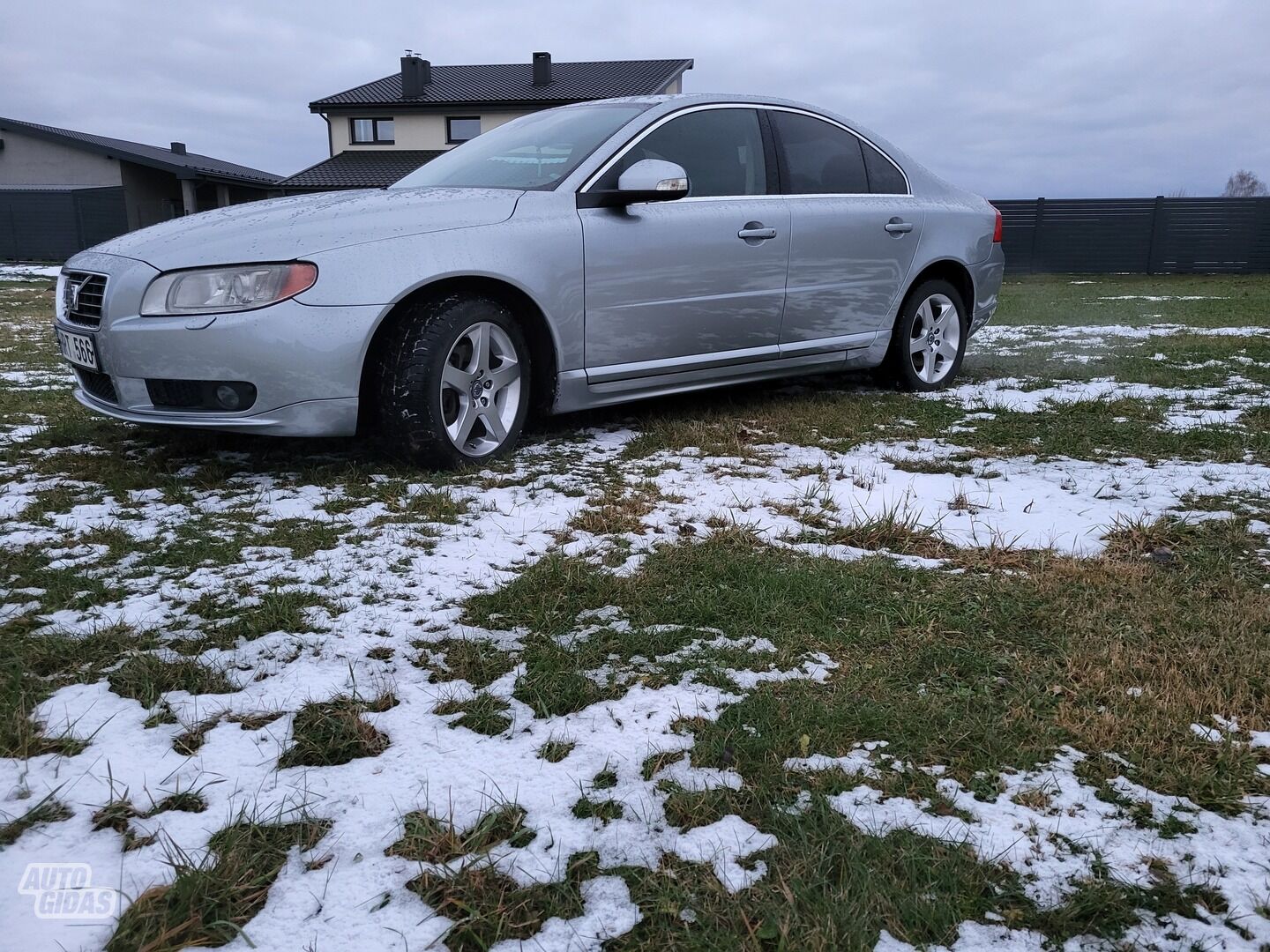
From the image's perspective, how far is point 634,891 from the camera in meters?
1.45

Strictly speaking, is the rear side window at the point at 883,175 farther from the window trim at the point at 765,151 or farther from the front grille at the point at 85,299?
the front grille at the point at 85,299

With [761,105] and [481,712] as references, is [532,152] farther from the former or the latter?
[481,712]

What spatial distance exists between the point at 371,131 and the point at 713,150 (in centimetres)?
3094

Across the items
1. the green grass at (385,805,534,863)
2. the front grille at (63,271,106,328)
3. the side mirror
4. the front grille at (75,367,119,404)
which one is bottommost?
the green grass at (385,805,534,863)

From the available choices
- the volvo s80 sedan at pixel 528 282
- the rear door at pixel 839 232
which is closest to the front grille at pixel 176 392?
the volvo s80 sedan at pixel 528 282

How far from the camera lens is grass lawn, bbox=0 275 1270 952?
1428 millimetres

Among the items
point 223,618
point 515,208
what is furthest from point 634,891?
point 515,208

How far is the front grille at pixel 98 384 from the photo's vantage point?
3598mm

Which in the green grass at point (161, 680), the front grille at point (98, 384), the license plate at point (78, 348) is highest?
the license plate at point (78, 348)

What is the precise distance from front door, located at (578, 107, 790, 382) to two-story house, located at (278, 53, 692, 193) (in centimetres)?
2678

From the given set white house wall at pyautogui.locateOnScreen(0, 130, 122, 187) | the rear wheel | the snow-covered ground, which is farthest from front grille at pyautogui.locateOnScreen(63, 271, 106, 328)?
white house wall at pyautogui.locateOnScreen(0, 130, 122, 187)

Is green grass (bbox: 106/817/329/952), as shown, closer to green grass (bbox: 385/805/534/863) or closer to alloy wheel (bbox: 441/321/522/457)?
green grass (bbox: 385/805/534/863)

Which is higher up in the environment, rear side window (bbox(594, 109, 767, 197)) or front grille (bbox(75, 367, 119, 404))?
rear side window (bbox(594, 109, 767, 197))

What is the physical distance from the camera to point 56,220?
25.5 m
